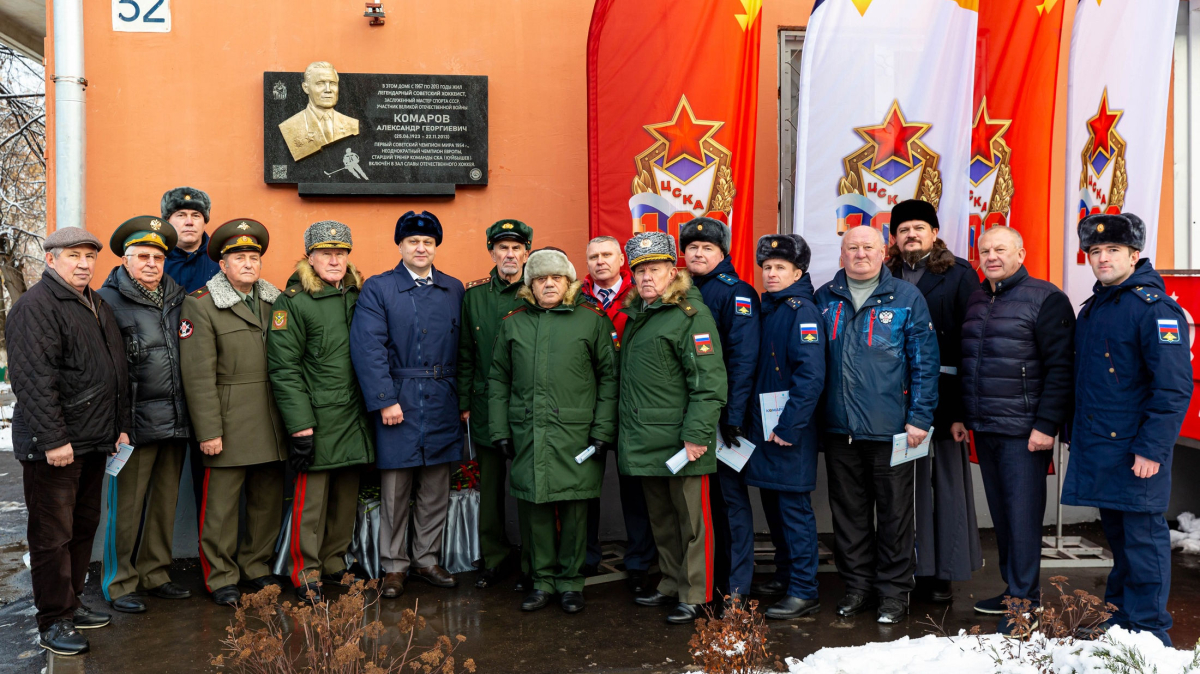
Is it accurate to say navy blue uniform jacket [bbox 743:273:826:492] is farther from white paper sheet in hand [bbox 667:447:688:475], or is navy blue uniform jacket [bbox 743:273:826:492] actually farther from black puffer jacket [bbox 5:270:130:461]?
black puffer jacket [bbox 5:270:130:461]

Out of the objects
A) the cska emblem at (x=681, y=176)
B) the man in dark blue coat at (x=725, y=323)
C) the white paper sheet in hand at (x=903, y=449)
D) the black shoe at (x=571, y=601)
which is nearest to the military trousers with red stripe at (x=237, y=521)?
the black shoe at (x=571, y=601)

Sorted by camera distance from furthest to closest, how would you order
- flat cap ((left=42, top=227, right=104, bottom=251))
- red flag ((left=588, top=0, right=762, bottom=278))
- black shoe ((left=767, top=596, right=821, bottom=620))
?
1. red flag ((left=588, top=0, right=762, bottom=278))
2. black shoe ((left=767, top=596, right=821, bottom=620))
3. flat cap ((left=42, top=227, right=104, bottom=251))

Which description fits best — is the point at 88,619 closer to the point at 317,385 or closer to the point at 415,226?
the point at 317,385

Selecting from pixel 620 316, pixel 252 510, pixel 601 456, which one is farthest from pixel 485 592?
pixel 620 316

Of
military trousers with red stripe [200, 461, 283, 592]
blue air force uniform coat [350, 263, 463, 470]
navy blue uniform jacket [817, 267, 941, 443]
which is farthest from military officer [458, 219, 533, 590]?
navy blue uniform jacket [817, 267, 941, 443]

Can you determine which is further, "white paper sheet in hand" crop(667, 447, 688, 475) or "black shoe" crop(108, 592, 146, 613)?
"black shoe" crop(108, 592, 146, 613)

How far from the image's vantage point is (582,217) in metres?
5.97

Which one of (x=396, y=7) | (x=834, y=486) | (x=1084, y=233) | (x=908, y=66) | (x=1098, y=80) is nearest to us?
(x=1084, y=233)

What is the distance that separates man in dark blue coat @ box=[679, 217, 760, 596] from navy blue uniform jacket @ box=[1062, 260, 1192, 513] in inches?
56.3

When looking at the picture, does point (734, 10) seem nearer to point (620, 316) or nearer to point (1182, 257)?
point (620, 316)

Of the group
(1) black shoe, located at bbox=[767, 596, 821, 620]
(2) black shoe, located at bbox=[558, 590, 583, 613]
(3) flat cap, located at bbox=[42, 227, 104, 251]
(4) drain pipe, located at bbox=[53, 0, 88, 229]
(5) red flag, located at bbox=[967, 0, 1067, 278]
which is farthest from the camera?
(5) red flag, located at bbox=[967, 0, 1067, 278]

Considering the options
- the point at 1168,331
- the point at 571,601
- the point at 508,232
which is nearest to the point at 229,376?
the point at 508,232

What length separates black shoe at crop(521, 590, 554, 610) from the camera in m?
4.21

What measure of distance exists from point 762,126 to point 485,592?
3.69 metres
